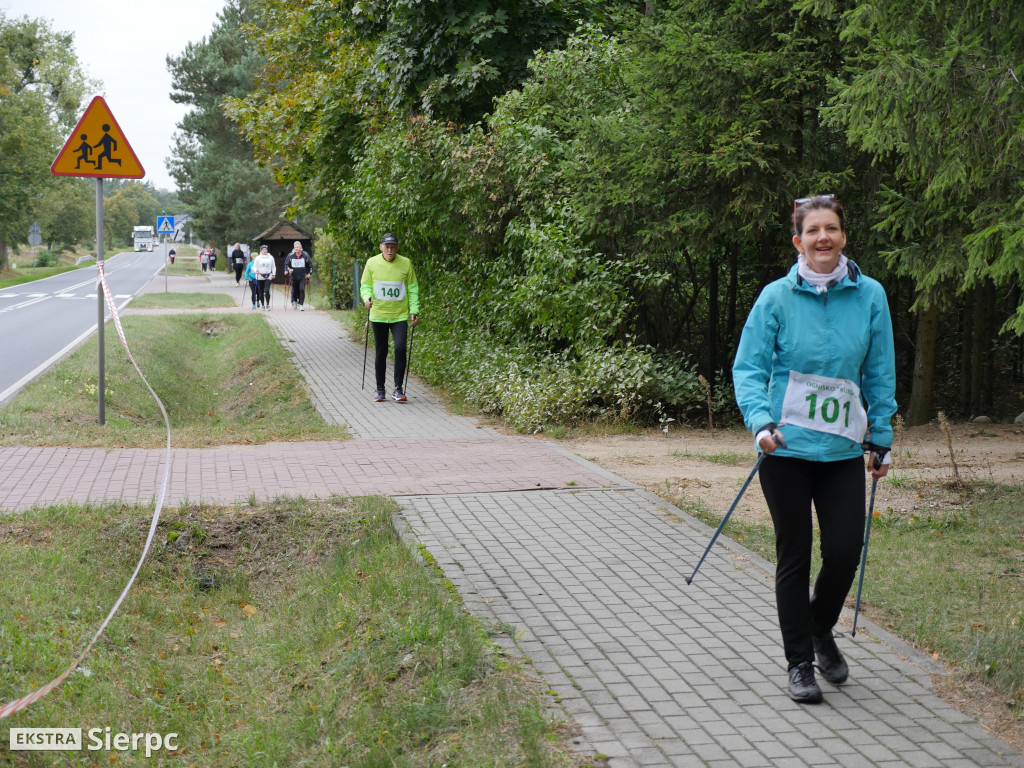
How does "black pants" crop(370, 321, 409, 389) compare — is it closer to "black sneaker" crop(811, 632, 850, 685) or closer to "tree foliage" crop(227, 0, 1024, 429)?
"tree foliage" crop(227, 0, 1024, 429)

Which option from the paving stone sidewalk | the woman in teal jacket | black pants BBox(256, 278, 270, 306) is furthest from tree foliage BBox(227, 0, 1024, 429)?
black pants BBox(256, 278, 270, 306)

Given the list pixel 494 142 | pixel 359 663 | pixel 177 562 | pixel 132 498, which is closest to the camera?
pixel 359 663

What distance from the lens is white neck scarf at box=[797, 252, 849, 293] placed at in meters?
4.02

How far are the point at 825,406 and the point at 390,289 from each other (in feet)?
31.7

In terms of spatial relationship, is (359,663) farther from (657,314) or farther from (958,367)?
(958,367)

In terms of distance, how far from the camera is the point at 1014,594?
5.51m

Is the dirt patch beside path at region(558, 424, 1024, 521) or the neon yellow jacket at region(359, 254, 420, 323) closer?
the dirt patch beside path at region(558, 424, 1024, 521)

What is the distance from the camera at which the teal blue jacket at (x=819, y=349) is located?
4020mm

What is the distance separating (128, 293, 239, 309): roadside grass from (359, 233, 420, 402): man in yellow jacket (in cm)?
2103

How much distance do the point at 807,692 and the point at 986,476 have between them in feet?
17.9

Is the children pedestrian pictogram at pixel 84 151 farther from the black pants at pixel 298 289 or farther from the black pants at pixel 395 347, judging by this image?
the black pants at pixel 298 289

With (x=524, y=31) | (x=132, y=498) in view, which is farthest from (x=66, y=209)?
(x=132, y=498)

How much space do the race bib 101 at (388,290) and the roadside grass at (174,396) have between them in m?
1.71

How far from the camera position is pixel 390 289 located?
519 inches
